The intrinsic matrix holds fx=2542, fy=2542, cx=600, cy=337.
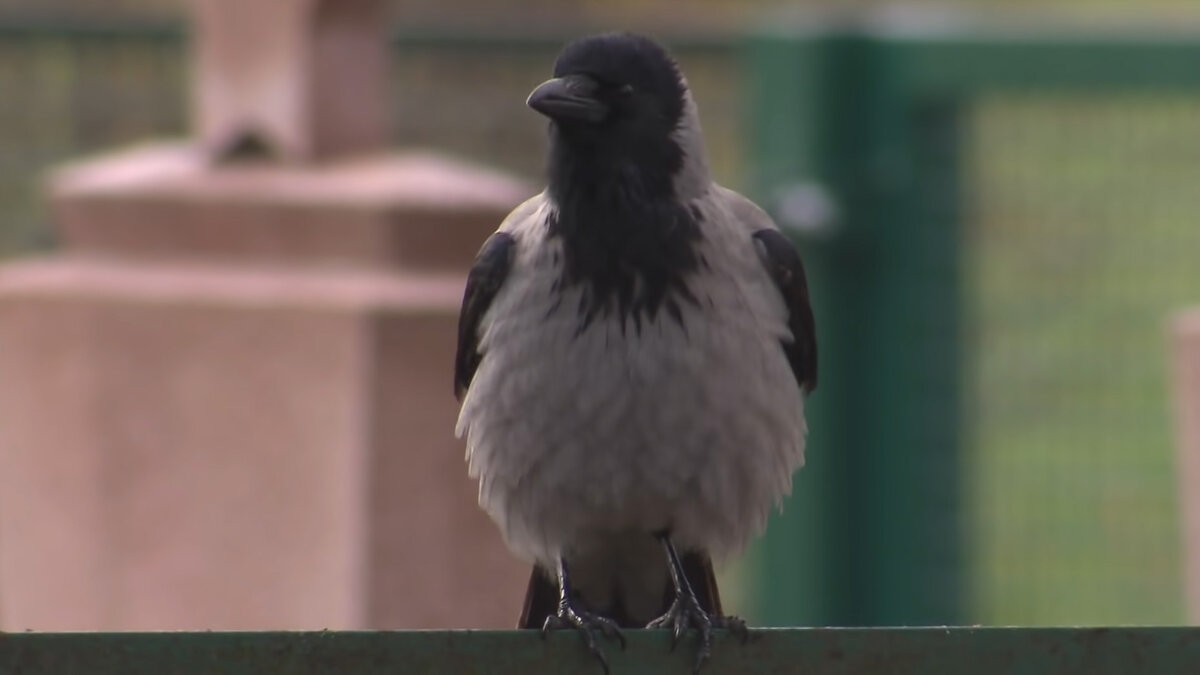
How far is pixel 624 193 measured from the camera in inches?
194

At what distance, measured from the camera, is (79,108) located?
9875mm

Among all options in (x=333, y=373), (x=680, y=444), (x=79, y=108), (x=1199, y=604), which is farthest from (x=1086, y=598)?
(x=680, y=444)

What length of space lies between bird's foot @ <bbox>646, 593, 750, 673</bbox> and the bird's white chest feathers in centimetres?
29

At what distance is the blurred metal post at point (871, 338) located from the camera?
9.20 metres

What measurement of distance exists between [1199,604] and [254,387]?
2820 millimetres

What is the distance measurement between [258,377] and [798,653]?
362 centimetres

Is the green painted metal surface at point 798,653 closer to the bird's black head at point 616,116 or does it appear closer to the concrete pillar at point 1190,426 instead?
the bird's black head at point 616,116

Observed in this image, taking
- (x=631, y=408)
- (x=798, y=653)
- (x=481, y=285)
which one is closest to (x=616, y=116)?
(x=481, y=285)

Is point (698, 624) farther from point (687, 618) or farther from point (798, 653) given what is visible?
point (798, 653)

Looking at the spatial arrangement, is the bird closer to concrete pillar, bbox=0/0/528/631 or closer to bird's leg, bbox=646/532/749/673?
bird's leg, bbox=646/532/749/673

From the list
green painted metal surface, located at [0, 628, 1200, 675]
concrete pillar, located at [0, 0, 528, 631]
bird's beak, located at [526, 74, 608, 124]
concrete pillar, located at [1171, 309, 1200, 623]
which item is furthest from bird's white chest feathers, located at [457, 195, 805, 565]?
concrete pillar, located at [1171, 309, 1200, 623]

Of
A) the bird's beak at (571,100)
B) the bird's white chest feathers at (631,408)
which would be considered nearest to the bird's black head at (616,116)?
the bird's beak at (571,100)

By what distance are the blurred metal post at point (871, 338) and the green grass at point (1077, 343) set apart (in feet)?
0.40

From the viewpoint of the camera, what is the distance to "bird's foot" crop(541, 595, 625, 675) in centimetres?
382
